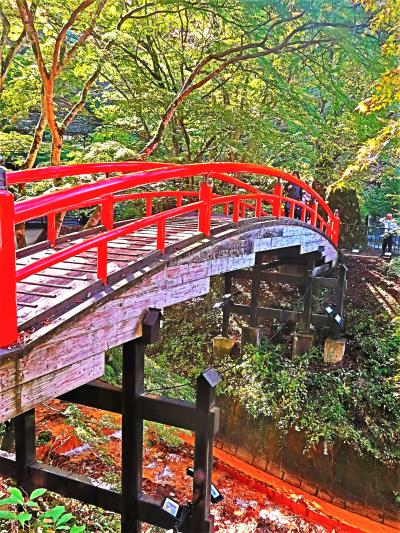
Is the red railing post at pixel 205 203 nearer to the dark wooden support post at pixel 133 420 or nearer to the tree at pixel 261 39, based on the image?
the dark wooden support post at pixel 133 420

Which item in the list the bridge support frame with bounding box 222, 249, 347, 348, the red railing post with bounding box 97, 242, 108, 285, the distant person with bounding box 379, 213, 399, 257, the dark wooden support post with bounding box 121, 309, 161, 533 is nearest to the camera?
the red railing post with bounding box 97, 242, 108, 285

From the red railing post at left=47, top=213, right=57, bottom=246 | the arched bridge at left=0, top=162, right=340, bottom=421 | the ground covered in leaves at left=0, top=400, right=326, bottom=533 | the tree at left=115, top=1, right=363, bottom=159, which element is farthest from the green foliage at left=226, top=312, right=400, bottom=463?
the red railing post at left=47, top=213, right=57, bottom=246

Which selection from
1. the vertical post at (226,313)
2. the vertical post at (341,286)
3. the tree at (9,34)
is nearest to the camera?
the tree at (9,34)

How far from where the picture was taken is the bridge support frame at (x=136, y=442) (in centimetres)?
360

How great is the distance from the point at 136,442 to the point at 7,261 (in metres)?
2.20

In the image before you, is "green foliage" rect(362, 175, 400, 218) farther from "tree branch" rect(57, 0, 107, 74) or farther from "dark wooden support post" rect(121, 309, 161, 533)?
"dark wooden support post" rect(121, 309, 161, 533)

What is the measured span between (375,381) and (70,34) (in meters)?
8.94

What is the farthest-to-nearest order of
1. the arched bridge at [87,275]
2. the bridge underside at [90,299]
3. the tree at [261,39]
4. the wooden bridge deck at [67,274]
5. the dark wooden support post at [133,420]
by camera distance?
the tree at [261,39], the dark wooden support post at [133,420], the wooden bridge deck at [67,274], the bridge underside at [90,299], the arched bridge at [87,275]

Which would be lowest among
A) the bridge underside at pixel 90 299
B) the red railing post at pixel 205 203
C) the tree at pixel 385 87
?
the bridge underside at pixel 90 299

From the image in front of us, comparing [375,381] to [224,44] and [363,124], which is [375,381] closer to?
[363,124]

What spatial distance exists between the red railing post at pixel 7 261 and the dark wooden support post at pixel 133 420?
1.44 metres

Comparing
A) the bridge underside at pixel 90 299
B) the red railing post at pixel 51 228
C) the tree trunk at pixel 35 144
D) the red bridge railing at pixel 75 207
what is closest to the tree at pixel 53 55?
the tree trunk at pixel 35 144

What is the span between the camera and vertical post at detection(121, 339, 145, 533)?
3813 millimetres

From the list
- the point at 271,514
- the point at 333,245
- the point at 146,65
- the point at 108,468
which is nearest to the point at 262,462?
the point at 271,514
